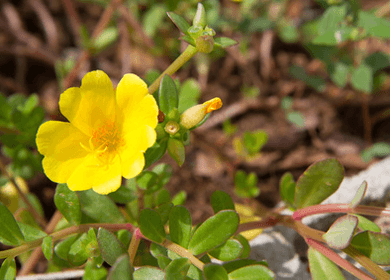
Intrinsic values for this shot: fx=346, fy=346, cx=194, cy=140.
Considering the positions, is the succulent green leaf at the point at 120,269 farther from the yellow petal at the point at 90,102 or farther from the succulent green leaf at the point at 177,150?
the yellow petal at the point at 90,102

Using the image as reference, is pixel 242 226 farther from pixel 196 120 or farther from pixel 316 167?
pixel 196 120

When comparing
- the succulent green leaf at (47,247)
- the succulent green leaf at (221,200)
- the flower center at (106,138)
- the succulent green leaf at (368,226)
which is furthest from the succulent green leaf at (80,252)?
the succulent green leaf at (368,226)

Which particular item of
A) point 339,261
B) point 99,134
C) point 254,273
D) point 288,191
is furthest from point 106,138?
point 339,261

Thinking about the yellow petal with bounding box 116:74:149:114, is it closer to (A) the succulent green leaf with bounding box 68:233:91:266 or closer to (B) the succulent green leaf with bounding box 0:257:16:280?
(A) the succulent green leaf with bounding box 68:233:91:266

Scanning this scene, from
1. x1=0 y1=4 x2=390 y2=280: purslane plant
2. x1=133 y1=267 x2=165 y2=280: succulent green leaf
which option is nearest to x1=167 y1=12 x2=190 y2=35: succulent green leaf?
x1=0 y1=4 x2=390 y2=280: purslane plant

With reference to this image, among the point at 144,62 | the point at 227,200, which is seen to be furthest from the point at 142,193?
the point at 144,62

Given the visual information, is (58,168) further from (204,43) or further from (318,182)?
(318,182)
